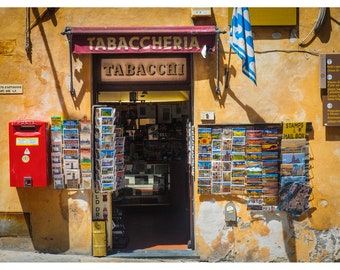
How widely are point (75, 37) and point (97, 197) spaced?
8.08 feet

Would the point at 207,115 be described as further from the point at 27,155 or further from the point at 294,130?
the point at 27,155

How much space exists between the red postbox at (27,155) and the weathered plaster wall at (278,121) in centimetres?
236

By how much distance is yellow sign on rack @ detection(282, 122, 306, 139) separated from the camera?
22.4 feet

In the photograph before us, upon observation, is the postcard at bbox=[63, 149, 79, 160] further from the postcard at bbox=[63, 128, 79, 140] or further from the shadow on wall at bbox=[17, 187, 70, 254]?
the shadow on wall at bbox=[17, 187, 70, 254]

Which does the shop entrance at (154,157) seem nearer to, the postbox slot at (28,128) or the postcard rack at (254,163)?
the postcard rack at (254,163)

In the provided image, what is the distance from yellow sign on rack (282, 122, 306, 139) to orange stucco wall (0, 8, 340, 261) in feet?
0.36

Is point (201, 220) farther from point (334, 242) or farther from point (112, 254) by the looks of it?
point (334, 242)

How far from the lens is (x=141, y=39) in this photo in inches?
265

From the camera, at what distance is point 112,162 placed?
22.4ft

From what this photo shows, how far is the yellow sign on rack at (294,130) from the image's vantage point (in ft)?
22.4

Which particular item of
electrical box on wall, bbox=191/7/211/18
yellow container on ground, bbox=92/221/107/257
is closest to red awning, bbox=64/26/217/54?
electrical box on wall, bbox=191/7/211/18

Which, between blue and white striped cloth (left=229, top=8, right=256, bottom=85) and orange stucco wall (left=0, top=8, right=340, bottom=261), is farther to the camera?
orange stucco wall (left=0, top=8, right=340, bottom=261)

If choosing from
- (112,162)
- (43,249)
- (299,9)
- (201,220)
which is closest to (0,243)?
(43,249)

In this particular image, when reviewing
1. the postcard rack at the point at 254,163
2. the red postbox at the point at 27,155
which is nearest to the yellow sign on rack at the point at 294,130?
the postcard rack at the point at 254,163
